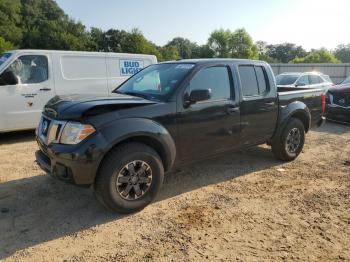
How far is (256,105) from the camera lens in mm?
5523

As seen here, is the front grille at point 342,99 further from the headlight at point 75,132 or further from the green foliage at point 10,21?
the green foliage at point 10,21

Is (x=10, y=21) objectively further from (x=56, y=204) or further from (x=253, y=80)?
(x=56, y=204)

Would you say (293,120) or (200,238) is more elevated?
(293,120)

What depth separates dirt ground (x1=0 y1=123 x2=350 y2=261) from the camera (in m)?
3.46

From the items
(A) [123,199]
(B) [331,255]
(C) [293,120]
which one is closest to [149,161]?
(A) [123,199]

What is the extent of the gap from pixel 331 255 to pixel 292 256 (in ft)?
1.31

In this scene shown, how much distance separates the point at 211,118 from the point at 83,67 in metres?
5.10

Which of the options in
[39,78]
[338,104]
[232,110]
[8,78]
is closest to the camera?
[232,110]

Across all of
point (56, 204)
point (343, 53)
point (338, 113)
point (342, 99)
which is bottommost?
point (56, 204)

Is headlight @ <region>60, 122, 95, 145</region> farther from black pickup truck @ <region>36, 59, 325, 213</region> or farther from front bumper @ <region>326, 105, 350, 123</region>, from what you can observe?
front bumper @ <region>326, 105, 350, 123</region>

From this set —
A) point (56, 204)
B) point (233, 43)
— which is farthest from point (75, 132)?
point (233, 43)

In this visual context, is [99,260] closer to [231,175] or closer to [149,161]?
[149,161]

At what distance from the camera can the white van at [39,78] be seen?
7730 mm

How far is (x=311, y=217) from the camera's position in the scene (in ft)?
13.9
